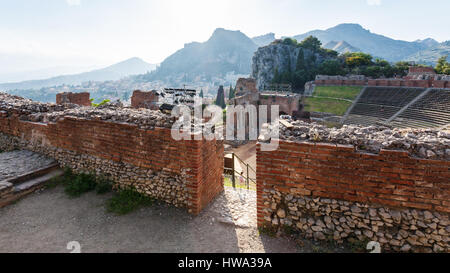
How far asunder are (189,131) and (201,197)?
1463 mm

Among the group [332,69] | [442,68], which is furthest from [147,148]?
[442,68]

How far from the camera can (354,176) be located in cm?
342

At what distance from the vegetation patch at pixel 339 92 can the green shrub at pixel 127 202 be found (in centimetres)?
3793

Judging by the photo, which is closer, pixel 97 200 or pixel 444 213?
pixel 444 213

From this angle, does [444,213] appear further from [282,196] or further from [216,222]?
[216,222]

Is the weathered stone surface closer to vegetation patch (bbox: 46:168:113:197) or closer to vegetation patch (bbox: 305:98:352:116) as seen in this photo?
vegetation patch (bbox: 46:168:113:197)

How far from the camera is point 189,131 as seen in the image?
4352mm

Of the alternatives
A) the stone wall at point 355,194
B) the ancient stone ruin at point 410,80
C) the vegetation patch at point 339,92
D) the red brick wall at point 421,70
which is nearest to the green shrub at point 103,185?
the stone wall at point 355,194

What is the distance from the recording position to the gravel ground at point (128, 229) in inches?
147

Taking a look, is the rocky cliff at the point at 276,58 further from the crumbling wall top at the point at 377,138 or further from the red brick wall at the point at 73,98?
the crumbling wall top at the point at 377,138

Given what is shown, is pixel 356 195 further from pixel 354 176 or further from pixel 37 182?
pixel 37 182

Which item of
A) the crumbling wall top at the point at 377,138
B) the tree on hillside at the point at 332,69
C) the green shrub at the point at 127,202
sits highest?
the tree on hillside at the point at 332,69

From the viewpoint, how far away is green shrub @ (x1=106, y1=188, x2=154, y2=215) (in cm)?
468
